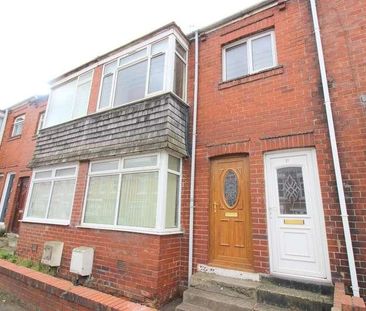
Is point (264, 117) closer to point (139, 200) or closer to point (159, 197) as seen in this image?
point (159, 197)

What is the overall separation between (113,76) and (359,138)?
615cm

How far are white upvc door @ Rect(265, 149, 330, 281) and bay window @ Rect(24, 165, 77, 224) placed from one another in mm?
5189

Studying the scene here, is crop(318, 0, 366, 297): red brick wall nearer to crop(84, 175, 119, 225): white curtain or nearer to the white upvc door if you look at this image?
the white upvc door

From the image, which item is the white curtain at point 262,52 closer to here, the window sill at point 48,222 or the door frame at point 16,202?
the window sill at point 48,222

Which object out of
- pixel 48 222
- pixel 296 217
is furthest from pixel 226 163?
pixel 48 222

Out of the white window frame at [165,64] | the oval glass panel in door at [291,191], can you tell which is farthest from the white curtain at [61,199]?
the oval glass panel in door at [291,191]

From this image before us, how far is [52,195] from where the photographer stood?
24.1 feet

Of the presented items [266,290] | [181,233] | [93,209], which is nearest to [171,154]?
[181,233]

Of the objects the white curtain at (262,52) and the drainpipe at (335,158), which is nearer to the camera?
the drainpipe at (335,158)

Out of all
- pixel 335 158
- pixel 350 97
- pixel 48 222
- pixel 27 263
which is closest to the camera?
pixel 335 158

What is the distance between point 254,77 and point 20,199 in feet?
36.0

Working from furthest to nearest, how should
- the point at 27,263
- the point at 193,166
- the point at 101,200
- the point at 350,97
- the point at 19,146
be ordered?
the point at 19,146 → the point at 27,263 → the point at 101,200 → the point at 193,166 → the point at 350,97

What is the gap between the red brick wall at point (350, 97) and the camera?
3955mm

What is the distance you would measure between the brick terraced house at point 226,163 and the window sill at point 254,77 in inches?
1.2
